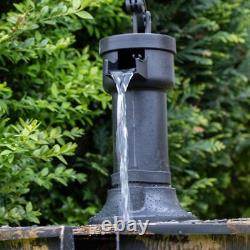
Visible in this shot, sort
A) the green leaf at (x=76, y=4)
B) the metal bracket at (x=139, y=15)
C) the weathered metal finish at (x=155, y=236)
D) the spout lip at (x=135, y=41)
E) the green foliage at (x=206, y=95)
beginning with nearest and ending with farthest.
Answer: the weathered metal finish at (x=155, y=236) → the spout lip at (x=135, y=41) → the metal bracket at (x=139, y=15) → the green leaf at (x=76, y=4) → the green foliage at (x=206, y=95)

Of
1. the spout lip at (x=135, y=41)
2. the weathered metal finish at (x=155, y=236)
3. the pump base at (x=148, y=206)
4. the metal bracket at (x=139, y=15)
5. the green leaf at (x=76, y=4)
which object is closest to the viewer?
the weathered metal finish at (x=155, y=236)

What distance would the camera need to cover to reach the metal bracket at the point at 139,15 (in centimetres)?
231

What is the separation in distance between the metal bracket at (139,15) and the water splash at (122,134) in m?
0.25

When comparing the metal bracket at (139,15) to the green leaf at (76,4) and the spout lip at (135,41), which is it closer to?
the spout lip at (135,41)

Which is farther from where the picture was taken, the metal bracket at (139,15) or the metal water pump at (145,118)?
the metal bracket at (139,15)

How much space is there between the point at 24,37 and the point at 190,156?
1485mm

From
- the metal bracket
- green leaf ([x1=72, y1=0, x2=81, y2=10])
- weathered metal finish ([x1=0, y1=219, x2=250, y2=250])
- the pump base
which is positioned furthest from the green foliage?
weathered metal finish ([x1=0, y1=219, x2=250, y2=250])

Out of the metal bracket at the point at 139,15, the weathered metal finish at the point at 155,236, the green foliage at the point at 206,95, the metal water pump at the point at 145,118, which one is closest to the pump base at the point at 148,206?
the metal water pump at the point at 145,118

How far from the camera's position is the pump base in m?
2.08

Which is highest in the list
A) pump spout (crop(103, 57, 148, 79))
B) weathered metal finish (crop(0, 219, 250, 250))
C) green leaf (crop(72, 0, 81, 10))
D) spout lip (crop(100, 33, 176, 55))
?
green leaf (crop(72, 0, 81, 10))

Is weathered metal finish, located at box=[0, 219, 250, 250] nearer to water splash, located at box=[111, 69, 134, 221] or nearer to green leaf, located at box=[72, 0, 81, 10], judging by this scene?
water splash, located at box=[111, 69, 134, 221]

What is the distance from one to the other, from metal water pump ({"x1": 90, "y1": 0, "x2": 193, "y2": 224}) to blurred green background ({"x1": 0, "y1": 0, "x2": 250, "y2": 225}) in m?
0.44

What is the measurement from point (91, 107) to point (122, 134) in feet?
4.53

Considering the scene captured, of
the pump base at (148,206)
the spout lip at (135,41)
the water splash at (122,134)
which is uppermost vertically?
the spout lip at (135,41)
